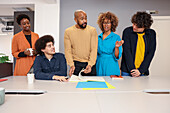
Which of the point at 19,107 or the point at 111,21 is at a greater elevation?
the point at 111,21

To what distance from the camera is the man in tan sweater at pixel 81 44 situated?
2.20 m

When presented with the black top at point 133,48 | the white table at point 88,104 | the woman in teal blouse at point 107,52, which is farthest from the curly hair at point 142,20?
the white table at point 88,104

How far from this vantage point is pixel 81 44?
2260 millimetres

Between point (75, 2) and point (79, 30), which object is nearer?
point (79, 30)

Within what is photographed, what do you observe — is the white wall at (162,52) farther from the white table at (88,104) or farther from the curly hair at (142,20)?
the white table at (88,104)

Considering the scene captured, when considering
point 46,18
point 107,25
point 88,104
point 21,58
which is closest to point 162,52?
point 107,25

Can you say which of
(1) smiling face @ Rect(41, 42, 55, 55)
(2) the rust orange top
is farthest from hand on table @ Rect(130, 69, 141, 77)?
(2) the rust orange top

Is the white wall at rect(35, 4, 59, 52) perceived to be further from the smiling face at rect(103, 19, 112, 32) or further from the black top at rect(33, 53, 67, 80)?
the black top at rect(33, 53, 67, 80)

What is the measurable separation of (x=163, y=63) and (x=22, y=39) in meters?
3.56

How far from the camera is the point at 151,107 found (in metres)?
0.77

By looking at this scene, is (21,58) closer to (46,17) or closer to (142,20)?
(46,17)

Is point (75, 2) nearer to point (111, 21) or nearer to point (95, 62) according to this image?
point (111, 21)

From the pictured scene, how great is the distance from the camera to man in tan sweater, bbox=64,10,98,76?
2.20 m

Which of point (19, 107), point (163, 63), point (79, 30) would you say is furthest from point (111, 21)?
point (163, 63)
